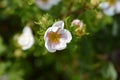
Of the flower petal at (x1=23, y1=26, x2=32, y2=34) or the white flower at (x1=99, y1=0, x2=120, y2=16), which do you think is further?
the white flower at (x1=99, y1=0, x2=120, y2=16)

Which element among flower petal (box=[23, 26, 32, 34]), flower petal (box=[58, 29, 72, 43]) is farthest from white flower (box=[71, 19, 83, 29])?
flower petal (box=[23, 26, 32, 34])

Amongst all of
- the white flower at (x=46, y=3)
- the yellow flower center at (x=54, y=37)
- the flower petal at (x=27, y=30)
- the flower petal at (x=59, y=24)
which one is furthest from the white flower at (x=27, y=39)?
the flower petal at (x=59, y=24)

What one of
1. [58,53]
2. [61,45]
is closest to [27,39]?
[58,53]

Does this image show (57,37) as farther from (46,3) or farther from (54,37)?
(46,3)

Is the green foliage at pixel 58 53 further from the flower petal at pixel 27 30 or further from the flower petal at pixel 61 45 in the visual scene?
the flower petal at pixel 61 45

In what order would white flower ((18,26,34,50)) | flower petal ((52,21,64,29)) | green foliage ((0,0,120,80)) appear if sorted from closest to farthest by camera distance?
flower petal ((52,21,64,29)) → white flower ((18,26,34,50)) → green foliage ((0,0,120,80))

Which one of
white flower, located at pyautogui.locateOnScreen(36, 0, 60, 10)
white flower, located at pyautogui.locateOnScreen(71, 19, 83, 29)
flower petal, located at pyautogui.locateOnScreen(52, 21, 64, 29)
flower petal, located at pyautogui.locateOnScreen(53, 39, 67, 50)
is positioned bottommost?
flower petal, located at pyautogui.locateOnScreen(53, 39, 67, 50)

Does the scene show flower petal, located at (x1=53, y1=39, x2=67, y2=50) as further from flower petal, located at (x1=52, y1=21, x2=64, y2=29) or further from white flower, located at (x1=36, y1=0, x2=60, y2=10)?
white flower, located at (x1=36, y1=0, x2=60, y2=10)
